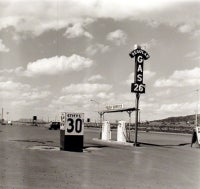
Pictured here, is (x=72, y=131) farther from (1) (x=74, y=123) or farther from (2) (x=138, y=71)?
(2) (x=138, y=71)

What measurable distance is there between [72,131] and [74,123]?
17.7 inches

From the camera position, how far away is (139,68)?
2655 cm

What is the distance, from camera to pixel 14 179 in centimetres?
994

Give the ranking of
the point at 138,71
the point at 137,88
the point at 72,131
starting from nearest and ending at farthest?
the point at 72,131 < the point at 137,88 < the point at 138,71

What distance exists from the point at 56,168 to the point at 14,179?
2562mm

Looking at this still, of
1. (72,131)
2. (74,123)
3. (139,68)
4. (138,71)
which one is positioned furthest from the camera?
(139,68)

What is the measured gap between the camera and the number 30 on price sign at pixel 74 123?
19.1 meters

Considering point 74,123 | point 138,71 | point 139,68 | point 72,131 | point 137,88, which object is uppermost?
point 139,68

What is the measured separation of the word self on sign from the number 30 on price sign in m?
7.25

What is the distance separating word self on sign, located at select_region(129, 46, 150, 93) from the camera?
2586 centimetres

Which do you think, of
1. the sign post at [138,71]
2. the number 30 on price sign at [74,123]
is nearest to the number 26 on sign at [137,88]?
the sign post at [138,71]

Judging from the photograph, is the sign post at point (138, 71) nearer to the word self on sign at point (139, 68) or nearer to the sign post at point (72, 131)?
the word self on sign at point (139, 68)

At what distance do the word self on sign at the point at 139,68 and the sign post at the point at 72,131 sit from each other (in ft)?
23.9

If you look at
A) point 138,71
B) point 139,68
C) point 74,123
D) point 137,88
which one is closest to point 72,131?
point 74,123
